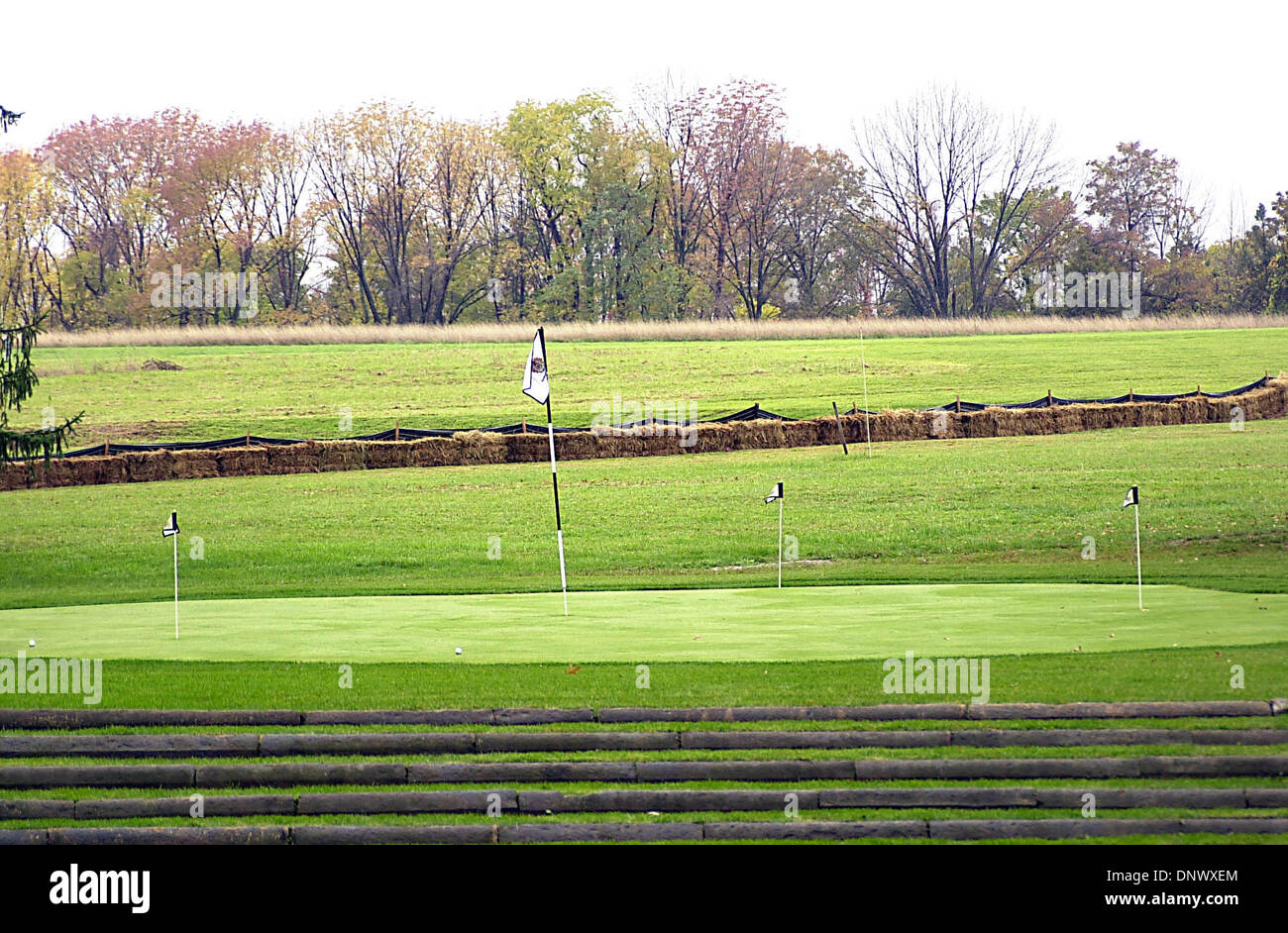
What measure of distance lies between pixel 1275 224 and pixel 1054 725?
76.1 m

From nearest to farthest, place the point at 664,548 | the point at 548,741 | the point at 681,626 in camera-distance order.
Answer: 1. the point at 548,741
2. the point at 681,626
3. the point at 664,548

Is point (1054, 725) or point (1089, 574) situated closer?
point (1054, 725)

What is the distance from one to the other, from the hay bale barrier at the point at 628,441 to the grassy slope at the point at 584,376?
141 inches

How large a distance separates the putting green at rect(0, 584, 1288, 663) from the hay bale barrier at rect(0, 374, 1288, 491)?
18489 millimetres

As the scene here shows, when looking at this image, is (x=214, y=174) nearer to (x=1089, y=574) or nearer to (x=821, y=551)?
(x=821, y=551)

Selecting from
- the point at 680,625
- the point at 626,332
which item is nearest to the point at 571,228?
the point at 626,332

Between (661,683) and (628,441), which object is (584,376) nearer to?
(628,441)

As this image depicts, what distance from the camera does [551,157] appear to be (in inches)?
3147

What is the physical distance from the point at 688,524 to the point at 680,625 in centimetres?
1372

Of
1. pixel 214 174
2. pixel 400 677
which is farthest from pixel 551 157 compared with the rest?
pixel 400 677

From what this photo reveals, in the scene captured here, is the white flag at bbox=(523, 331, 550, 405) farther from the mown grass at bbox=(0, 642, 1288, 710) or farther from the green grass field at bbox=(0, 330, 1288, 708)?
the mown grass at bbox=(0, 642, 1288, 710)

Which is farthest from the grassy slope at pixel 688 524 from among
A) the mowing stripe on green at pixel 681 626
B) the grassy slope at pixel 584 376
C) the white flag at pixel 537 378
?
the grassy slope at pixel 584 376

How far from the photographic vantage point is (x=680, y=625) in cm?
1648

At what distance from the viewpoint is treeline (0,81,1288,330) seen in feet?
255
